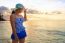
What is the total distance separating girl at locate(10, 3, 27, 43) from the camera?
2.54 m

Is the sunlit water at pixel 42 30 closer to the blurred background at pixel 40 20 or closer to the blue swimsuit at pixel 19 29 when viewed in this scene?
the blurred background at pixel 40 20

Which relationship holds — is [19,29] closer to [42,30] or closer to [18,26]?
[18,26]

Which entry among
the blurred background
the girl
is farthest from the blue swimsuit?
the blurred background

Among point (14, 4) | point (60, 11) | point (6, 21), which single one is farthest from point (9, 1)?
point (60, 11)

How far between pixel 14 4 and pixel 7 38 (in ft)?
1.38

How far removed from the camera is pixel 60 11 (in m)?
2.77

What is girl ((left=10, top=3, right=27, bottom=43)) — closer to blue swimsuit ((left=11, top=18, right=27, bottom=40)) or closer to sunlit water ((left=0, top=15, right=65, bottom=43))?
blue swimsuit ((left=11, top=18, right=27, bottom=40))

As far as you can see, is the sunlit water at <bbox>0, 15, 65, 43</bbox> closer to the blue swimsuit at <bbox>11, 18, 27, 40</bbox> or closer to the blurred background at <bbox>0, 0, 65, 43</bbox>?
the blurred background at <bbox>0, 0, 65, 43</bbox>

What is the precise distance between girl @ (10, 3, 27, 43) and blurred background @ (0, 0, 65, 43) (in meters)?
0.12

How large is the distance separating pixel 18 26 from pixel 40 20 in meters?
0.32

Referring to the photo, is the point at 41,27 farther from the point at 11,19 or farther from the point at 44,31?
the point at 11,19

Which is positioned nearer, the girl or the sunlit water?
the girl

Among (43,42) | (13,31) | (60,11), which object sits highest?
(60,11)

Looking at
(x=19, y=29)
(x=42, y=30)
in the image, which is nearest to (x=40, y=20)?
(x=42, y=30)
